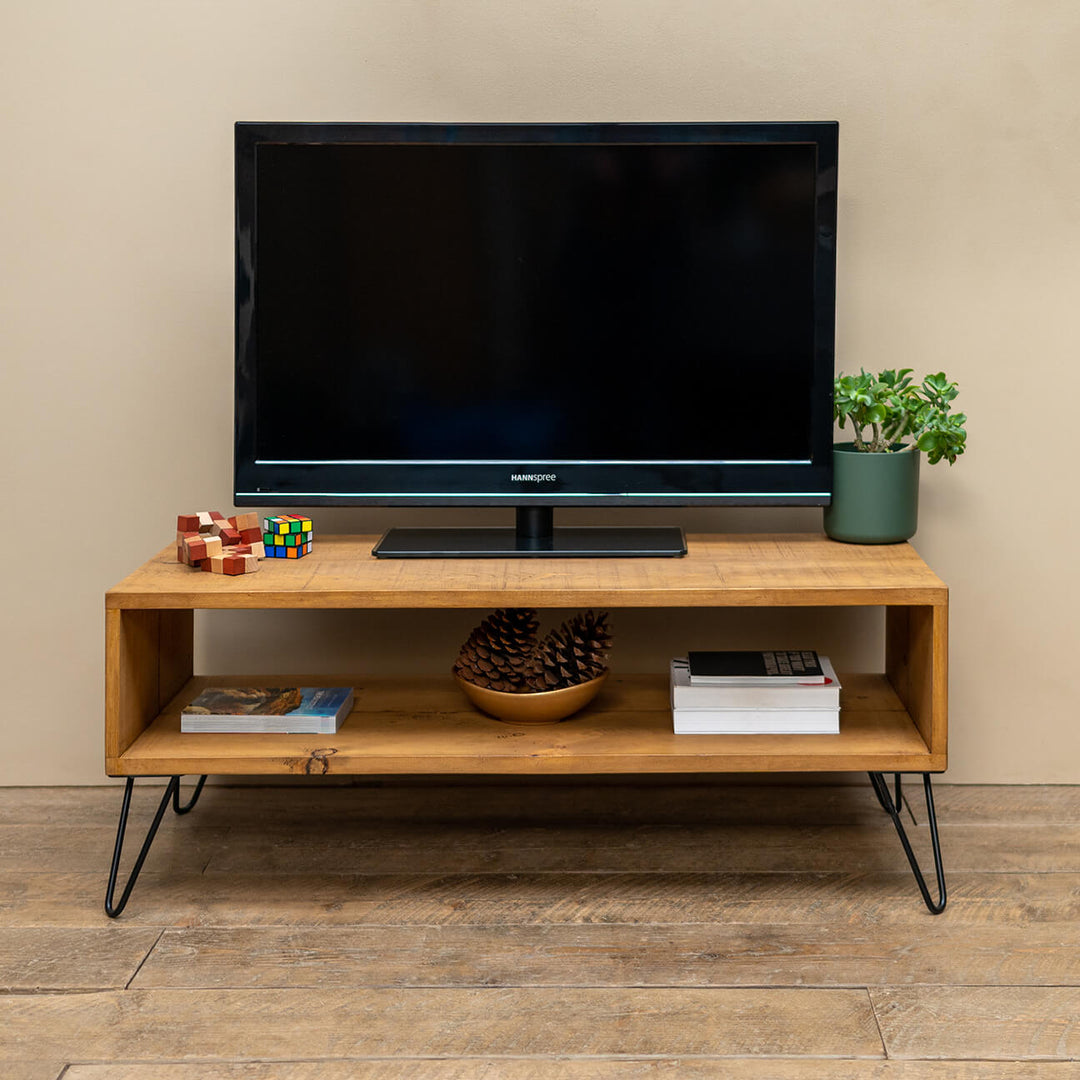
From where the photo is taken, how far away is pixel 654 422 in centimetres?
176

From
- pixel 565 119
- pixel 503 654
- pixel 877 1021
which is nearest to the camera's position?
pixel 877 1021

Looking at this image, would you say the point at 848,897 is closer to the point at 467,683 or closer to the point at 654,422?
the point at 467,683

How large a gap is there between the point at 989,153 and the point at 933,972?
52.4 inches

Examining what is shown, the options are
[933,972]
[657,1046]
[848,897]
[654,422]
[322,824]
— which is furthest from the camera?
[322,824]

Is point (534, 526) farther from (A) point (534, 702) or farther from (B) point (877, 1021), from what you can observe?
(B) point (877, 1021)

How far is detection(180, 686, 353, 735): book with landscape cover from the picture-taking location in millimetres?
1658

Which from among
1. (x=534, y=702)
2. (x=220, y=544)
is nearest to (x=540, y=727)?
(x=534, y=702)

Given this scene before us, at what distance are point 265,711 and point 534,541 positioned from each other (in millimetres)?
488

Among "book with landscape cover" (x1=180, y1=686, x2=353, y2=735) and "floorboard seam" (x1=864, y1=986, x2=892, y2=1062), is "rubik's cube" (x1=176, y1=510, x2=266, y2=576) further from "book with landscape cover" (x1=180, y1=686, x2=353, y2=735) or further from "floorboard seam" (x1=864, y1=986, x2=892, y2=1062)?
"floorboard seam" (x1=864, y1=986, x2=892, y2=1062)

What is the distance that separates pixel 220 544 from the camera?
165 centimetres

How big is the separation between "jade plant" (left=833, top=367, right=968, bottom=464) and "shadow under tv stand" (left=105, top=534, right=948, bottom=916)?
17 centimetres

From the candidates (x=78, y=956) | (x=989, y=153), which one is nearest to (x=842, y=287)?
(x=989, y=153)

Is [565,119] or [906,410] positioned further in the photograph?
[565,119]

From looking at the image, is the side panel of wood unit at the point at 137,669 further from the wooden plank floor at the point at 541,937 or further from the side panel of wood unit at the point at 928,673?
the side panel of wood unit at the point at 928,673
